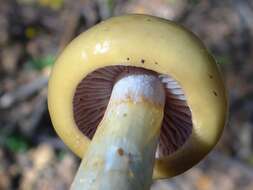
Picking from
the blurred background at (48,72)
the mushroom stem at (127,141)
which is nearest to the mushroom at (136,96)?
the mushroom stem at (127,141)

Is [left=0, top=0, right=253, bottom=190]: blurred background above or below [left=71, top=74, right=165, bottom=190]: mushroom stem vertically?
below

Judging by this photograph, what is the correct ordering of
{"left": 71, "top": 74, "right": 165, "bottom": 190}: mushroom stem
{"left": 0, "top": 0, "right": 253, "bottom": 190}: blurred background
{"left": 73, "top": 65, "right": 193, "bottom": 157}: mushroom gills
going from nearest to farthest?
{"left": 71, "top": 74, "right": 165, "bottom": 190}: mushroom stem, {"left": 73, "top": 65, "right": 193, "bottom": 157}: mushroom gills, {"left": 0, "top": 0, "right": 253, "bottom": 190}: blurred background

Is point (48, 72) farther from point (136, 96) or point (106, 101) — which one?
point (136, 96)

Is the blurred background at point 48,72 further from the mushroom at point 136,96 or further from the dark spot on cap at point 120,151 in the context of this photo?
the dark spot on cap at point 120,151

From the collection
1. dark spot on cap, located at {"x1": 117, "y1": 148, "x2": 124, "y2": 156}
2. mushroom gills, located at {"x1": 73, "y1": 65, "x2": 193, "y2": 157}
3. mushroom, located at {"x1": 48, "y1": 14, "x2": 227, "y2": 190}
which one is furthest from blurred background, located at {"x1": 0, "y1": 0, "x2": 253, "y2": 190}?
dark spot on cap, located at {"x1": 117, "y1": 148, "x2": 124, "y2": 156}

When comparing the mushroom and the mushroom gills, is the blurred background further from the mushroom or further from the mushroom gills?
the mushroom

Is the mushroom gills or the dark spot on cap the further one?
the mushroom gills
